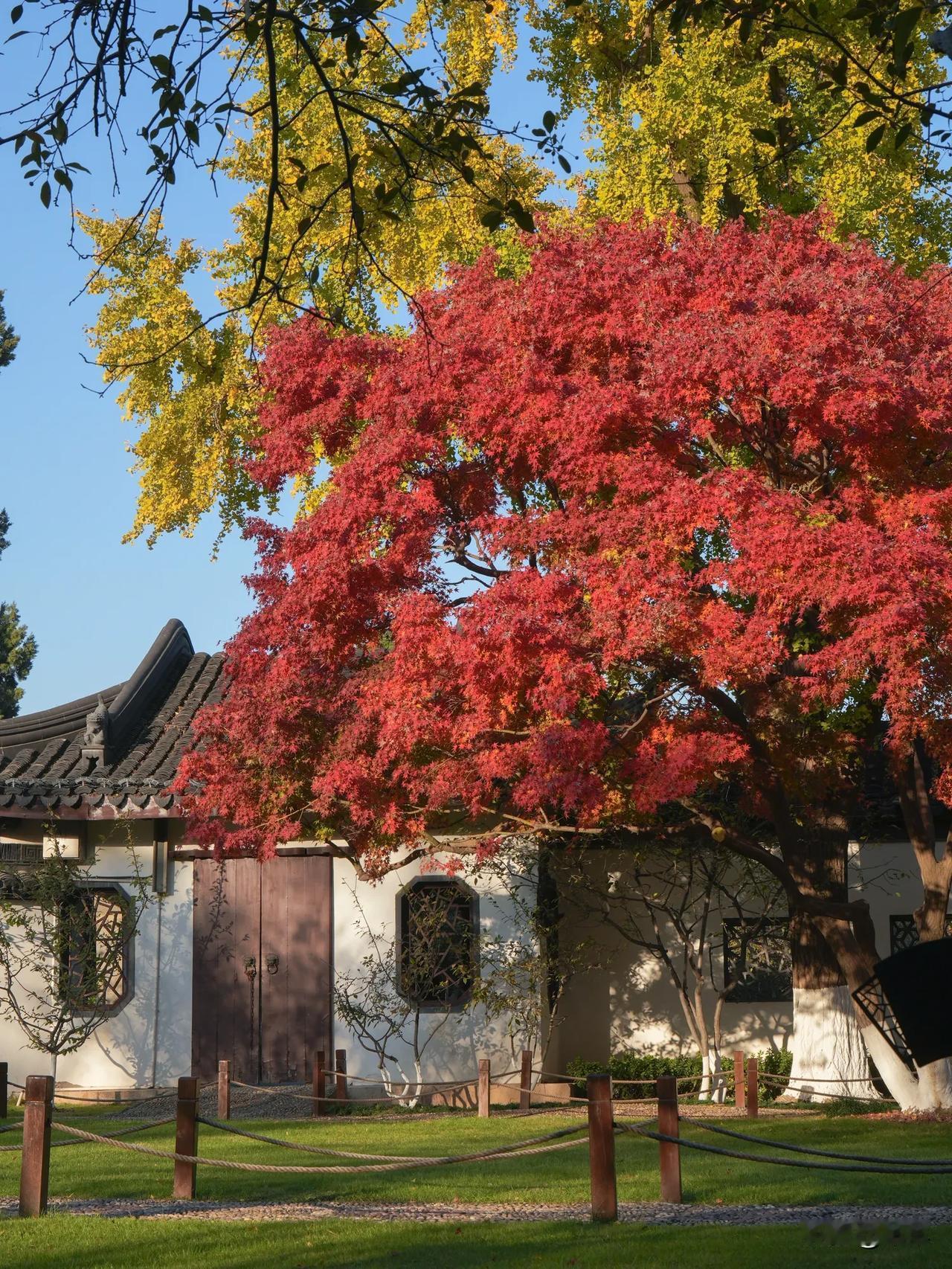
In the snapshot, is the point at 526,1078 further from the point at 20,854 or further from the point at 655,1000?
the point at 20,854

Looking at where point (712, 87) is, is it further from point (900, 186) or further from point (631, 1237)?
point (631, 1237)

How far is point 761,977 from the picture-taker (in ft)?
55.5

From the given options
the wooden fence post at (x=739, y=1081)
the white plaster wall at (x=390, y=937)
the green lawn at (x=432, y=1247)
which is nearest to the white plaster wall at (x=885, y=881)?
the wooden fence post at (x=739, y=1081)

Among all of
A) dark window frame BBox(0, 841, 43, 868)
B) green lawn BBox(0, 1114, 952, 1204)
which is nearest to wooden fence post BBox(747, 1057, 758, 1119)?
green lawn BBox(0, 1114, 952, 1204)

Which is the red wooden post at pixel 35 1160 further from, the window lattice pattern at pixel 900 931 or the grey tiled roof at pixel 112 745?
the window lattice pattern at pixel 900 931

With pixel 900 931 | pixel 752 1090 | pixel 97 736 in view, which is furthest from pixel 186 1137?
pixel 900 931

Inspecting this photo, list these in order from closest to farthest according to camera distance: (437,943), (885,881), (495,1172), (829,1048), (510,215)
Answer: (510,215) → (495,1172) → (829,1048) → (437,943) → (885,881)

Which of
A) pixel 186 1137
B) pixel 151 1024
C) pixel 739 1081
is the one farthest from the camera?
pixel 151 1024

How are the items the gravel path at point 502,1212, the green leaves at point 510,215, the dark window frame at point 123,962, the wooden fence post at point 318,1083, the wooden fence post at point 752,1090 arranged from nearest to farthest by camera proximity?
the green leaves at point 510,215, the gravel path at point 502,1212, the wooden fence post at point 752,1090, the wooden fence post at point 318,1083, the dark window frame at point 123,962

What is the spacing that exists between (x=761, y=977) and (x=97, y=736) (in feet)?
27.1

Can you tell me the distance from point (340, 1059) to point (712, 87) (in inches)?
436

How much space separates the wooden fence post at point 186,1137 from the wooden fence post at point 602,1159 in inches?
101

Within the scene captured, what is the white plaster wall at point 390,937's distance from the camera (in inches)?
620

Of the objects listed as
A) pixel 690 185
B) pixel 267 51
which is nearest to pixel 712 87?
pixel 690 185
